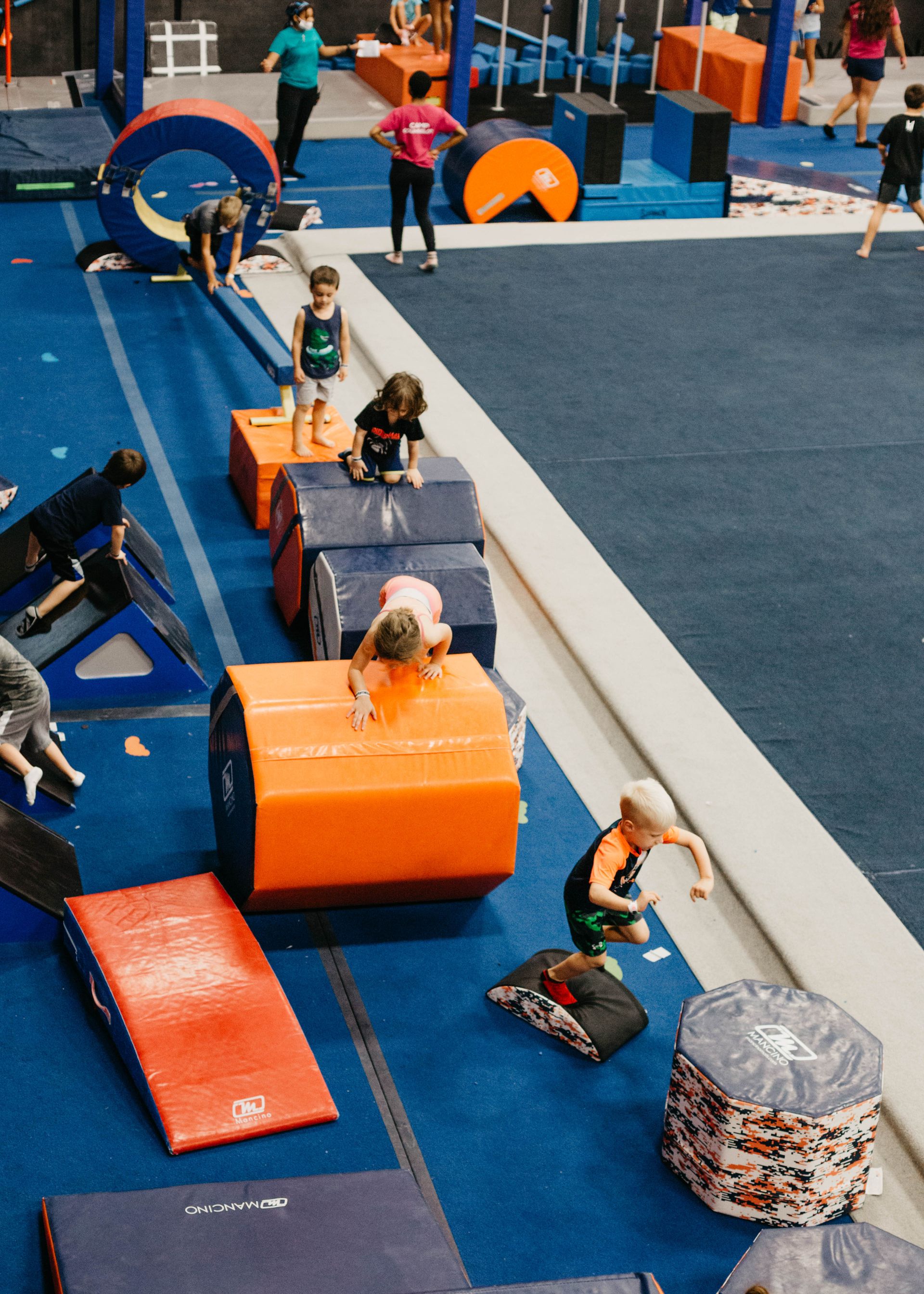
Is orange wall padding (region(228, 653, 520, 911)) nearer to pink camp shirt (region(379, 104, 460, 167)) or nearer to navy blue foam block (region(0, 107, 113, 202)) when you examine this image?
pink camp shirt (region(379, 104, 460, 167))

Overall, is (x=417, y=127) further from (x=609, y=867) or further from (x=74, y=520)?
(x=609, y=867)

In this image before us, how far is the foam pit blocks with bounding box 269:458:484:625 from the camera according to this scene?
683 centimetres

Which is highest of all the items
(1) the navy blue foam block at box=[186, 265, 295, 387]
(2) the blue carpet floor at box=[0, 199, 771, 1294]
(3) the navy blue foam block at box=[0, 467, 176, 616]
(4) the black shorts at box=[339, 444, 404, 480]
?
(1) the navy blue foam block at box=[186, 265, 295, 387]

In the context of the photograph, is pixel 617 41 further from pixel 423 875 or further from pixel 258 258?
pixel 423 875

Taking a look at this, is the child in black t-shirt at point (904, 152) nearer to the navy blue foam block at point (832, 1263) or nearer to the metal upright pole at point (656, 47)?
the metal upright pole at point (656, 47)

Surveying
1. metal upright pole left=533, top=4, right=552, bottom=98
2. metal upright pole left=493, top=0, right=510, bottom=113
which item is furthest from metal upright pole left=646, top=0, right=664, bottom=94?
metal upright pole left=493, top=0, right=510, bottom=113

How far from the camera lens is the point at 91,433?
9.44m

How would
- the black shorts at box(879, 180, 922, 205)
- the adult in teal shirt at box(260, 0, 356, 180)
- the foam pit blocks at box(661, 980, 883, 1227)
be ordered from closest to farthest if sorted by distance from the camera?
the foam pit blocks at box(661, 980, 883, 1227) → the black shorts at box(879, 180, 922, 205) → the adult in teal shirt at box(260, 0, 356, 180)

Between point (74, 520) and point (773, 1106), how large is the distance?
14.5ft

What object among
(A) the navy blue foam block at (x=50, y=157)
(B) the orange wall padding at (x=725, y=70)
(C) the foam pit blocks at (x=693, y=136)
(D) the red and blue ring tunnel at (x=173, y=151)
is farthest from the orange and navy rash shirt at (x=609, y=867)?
(B) the orange wall padding at (x=725, y=70)

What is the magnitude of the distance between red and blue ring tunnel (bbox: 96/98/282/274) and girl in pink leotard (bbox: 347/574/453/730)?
7394 millimetres

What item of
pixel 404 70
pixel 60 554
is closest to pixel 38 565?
pixel 60 554

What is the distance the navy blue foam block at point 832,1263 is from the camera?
12.4 feet

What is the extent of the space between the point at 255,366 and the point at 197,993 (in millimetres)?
6933
